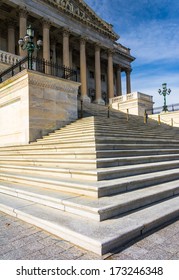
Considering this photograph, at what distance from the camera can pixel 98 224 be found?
176 inches

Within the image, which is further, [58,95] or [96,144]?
[58,95]

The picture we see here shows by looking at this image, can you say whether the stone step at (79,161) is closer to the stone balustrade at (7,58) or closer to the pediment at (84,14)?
the stone balustrade at (7,58)

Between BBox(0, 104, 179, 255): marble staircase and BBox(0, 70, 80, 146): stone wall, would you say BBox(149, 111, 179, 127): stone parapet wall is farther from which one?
BBox(0, 104, 179, 255): marble staircase

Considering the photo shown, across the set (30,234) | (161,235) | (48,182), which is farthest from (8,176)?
(161,235)

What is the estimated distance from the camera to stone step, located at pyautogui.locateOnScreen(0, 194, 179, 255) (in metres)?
3.91

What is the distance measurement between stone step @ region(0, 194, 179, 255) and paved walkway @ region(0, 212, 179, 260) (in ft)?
0.46

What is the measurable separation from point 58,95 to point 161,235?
38.7 feet

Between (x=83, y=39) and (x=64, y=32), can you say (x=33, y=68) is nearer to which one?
(x=64, y=32)

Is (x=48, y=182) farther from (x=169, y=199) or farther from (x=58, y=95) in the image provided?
(x=58, y=95)

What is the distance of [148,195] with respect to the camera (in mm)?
5730

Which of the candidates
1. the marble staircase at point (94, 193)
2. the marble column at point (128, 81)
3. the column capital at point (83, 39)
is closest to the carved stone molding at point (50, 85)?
the marble staircase at point (94, 193)

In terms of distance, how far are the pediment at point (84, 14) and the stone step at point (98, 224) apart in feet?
100

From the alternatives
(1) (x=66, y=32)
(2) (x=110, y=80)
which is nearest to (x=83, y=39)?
(1) (x=66, y=32)
